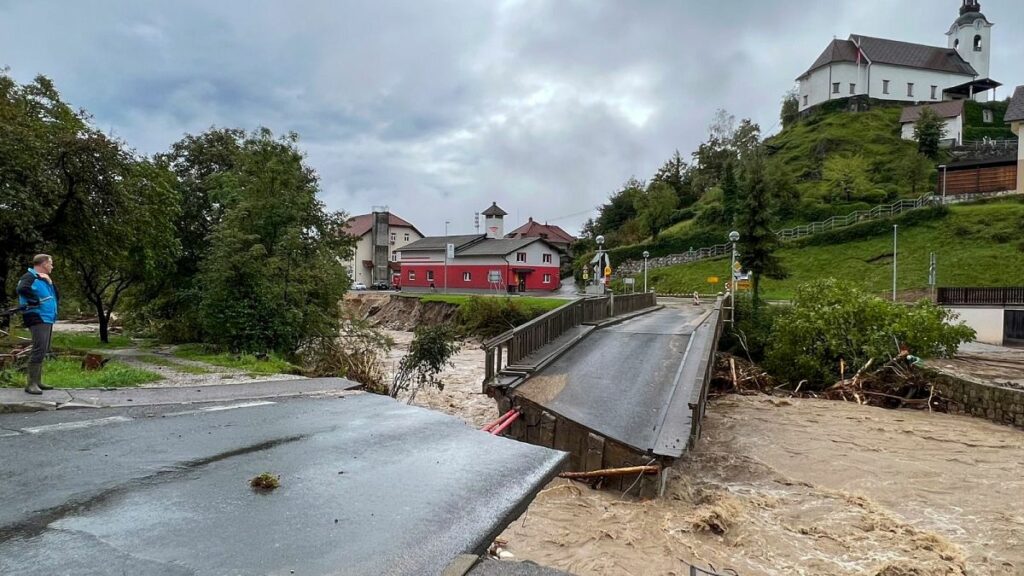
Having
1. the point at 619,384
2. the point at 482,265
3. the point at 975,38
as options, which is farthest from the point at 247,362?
the point at 975,38

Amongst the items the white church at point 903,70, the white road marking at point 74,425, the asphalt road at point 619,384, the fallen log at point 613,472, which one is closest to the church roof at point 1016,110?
the white church at point 903,70

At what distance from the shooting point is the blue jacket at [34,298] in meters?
8.27

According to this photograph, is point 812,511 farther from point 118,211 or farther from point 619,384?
point 118,211

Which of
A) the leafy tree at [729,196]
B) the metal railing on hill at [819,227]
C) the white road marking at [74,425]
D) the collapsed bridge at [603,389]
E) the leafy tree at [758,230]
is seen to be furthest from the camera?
the leafy tree at [729,196]

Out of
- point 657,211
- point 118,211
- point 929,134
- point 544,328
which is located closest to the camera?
point 118,211

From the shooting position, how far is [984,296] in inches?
1150

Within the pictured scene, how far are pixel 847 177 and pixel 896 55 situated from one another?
45.0 meters

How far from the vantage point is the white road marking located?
6.69 metres

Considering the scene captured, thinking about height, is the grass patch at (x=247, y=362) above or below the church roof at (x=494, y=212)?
below

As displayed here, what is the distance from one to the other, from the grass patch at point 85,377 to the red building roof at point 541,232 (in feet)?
257

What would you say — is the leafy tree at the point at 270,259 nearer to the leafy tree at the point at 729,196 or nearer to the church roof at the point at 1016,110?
the leafy tree at the point at 729,196

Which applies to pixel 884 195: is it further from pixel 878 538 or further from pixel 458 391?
pixel 878 538

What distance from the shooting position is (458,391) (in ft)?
65.3

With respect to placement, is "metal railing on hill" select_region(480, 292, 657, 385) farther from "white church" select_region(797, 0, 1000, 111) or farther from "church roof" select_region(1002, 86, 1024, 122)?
"white church" select_region(797, 0, 1000, 111)
